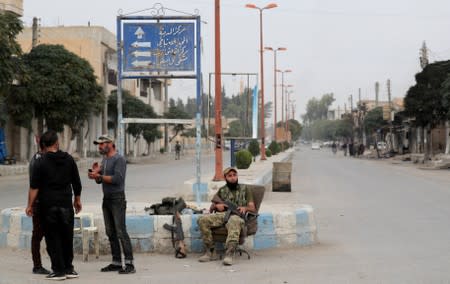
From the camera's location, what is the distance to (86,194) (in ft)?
64.8

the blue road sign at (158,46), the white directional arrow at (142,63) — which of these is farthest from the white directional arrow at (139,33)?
the white directional arrow at (142,63)

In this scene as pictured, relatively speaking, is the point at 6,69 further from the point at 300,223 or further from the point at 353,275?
the point at 353,275

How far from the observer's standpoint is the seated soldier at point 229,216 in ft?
26.9

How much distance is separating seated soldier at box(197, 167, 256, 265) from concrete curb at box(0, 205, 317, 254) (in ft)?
1.60

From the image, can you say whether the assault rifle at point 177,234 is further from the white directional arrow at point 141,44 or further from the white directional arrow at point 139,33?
the white directional arrow at point 139,33


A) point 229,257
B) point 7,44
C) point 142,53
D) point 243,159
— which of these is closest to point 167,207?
point 229,257

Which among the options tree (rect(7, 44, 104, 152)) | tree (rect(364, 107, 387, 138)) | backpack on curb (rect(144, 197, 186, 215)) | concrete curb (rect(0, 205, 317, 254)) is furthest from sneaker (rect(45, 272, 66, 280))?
tree (rect(364, 107, 387, 138))

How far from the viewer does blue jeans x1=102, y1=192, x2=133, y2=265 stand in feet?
25.4

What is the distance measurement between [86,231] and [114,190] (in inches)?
49.0

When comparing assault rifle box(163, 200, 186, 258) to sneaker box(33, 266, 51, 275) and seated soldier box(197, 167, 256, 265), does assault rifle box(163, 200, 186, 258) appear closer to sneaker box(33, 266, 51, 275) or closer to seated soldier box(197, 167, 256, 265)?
seated soldier box(197, 167, 256, 265)

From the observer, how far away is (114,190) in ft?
25.5

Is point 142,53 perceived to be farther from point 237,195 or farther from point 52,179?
point 52,179

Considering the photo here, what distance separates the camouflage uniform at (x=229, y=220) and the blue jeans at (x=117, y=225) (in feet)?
3.54

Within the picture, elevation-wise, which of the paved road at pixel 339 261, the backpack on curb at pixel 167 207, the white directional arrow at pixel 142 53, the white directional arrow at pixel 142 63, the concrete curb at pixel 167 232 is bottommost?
the paved road at pixel 339 261
